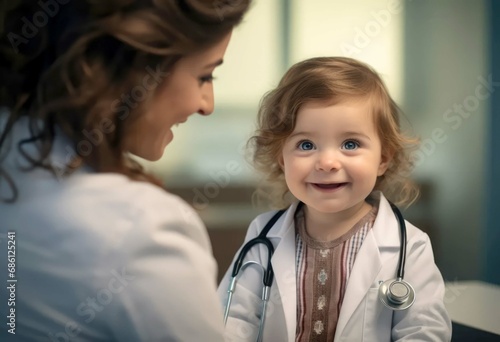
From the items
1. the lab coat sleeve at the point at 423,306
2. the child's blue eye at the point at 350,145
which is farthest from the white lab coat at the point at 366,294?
the child's blue eye at the point at 350,145

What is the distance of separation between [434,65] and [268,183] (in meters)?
0.34

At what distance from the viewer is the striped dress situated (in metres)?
0.97

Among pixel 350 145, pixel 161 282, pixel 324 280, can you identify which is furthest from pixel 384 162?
pixel 161 282

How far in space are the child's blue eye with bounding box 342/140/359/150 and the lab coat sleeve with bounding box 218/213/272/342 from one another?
0.69 ft

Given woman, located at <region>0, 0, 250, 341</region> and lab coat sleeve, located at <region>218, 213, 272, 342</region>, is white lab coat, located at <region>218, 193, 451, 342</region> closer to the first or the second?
lab coat sleeve, located at <region>218, 213, 272, 342</region>

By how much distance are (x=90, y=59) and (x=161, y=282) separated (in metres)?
0.23

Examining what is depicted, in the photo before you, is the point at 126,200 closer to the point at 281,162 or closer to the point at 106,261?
the point at 106,261

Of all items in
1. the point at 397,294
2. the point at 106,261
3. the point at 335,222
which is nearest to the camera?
the point at 106,261

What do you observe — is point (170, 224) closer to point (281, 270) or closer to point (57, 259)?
point (57, 259)

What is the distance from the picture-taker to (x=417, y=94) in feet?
3.57

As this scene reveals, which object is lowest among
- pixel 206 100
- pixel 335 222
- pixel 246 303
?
pixel 246 303

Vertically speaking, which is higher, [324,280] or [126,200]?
[126,200]

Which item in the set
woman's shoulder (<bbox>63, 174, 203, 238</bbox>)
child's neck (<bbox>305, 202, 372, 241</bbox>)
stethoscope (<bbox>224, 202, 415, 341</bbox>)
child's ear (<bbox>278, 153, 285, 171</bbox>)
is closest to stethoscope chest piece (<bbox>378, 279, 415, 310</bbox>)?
stethoscope (<bbox>224, 202, 415, 341</bbox>)

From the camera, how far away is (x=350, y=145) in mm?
933
